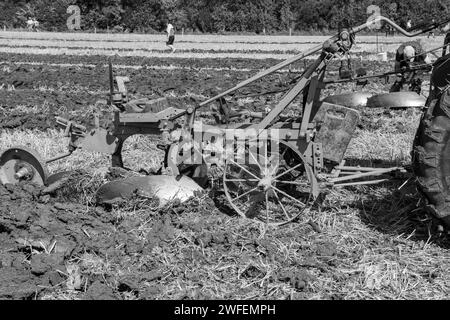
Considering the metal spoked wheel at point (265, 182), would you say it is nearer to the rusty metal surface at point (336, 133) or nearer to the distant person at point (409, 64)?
the rusty metal surface at point (336, 133)

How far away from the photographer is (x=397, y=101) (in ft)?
20.3

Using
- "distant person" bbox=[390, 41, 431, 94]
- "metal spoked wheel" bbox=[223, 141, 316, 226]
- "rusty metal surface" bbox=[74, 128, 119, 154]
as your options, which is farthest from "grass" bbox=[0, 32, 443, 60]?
"rusty metal surface" bbox=[74, 128, 119, 154]

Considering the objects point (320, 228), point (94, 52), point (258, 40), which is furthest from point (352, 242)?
point (258, 40)

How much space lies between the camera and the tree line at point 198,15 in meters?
52.9

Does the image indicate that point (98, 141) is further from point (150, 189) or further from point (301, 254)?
point (301, 254)

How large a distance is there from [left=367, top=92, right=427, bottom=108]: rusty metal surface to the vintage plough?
1063mm

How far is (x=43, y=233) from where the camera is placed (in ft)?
14.8

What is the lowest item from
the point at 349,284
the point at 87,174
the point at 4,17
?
the point at 349,284

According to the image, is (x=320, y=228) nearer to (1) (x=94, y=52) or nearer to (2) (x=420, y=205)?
(2) (x=420, y=205)

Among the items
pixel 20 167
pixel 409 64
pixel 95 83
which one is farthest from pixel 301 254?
pixel 95 83

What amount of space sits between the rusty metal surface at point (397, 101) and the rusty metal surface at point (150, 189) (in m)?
2.22

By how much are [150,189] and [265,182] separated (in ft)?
3.23

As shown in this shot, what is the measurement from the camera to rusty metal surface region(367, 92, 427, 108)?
6.14m

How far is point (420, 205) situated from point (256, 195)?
1.37 metres
